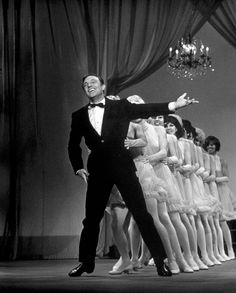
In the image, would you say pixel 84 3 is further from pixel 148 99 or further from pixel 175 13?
pixel 148 99

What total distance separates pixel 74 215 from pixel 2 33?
2385 mm

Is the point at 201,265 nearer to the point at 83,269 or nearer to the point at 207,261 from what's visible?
the point at 207,261

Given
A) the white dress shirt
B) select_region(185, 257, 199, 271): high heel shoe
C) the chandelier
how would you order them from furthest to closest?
the chandelier
select_region(185, 257, 199, 271): high heel shoe
the white dress shirt

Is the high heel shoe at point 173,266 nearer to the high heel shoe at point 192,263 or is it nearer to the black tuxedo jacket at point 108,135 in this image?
the high heel shoe at point 192,263

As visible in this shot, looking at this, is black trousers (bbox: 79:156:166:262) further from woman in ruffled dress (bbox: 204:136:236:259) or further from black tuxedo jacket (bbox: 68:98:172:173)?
woman in ruffled dress (bbox: 204:136:236:259)

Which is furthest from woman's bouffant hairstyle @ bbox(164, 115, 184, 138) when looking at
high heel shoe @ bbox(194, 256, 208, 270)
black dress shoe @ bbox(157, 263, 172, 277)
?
black dress shoe @ bbox(157, 263, 172, 277)

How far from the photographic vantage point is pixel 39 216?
29.3ft

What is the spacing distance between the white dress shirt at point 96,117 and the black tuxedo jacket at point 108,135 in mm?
34

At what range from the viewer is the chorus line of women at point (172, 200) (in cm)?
559

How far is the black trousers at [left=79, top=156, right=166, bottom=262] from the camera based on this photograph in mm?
5113

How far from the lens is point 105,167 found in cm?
514

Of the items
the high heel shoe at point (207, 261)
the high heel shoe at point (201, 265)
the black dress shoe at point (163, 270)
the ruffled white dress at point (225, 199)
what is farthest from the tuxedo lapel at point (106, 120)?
the ruffled white dress at point (225, 199)

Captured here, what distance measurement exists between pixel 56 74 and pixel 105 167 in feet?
13.6

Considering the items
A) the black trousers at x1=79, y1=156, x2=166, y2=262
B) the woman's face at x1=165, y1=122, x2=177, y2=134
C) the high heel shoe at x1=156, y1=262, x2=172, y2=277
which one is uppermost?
the woman's face at x1=165, y1=122, x2=177, y2=134
